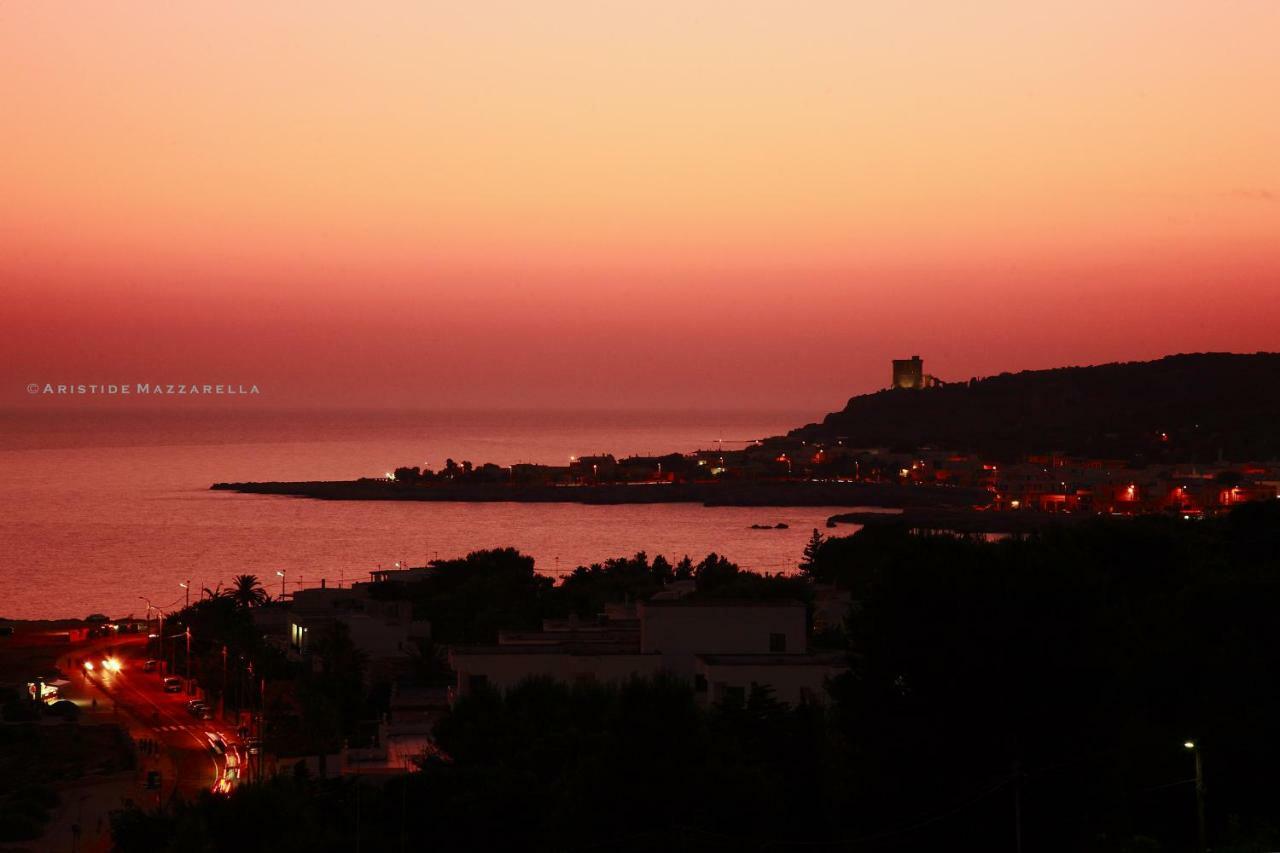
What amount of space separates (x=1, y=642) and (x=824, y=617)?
1458cm

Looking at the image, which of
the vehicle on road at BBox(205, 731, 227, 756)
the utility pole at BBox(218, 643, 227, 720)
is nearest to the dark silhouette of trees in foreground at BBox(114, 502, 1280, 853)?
the vehicle on road at BBox(205, 731, 227, 756)

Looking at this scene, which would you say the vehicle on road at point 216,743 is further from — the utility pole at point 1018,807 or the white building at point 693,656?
Answer: the utility pole at point 1018,807

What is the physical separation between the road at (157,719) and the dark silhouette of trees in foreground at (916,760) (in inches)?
179

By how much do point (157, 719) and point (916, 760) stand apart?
43.4 ft

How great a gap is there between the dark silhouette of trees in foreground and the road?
4.55 meters

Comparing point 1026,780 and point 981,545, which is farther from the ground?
point 981,545

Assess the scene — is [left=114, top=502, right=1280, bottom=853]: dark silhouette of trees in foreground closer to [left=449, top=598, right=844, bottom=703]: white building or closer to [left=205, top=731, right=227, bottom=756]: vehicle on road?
[left=449, top=598, right=844, bottom=703]: white building

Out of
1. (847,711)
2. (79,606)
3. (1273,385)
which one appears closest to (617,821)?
(847,711)

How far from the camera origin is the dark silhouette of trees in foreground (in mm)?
9273

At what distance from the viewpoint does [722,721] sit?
1195 centimetres

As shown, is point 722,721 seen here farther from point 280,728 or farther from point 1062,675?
point 280,728

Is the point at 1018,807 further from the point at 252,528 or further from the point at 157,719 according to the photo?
the point at 252,528

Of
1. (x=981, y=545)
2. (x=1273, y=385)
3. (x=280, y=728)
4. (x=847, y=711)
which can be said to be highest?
(x=1273, y=385)

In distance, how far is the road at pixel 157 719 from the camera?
16000 millimetres
